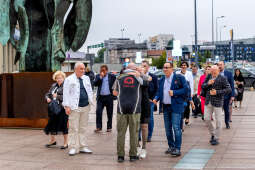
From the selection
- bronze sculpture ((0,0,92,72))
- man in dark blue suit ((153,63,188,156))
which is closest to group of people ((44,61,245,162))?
man in dark blue suit ((153,63,188,156))

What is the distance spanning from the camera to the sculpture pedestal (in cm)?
1217

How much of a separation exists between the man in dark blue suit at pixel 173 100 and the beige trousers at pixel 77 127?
1.54m

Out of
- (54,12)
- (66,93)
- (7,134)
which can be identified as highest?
(54,12)

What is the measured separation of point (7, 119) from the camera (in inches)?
498

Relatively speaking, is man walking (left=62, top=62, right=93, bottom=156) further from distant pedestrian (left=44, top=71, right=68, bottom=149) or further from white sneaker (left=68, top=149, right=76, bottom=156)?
distant pedestrian (left=44, top=71, right=68, bottom=149)

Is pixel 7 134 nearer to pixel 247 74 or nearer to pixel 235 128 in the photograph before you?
pixel 235 128

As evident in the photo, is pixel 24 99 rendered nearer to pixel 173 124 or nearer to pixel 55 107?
pixel 55 107

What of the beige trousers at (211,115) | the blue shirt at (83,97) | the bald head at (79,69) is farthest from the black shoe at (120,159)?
the beige trousers at (211,115)

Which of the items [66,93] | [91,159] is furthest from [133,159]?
[66,93]

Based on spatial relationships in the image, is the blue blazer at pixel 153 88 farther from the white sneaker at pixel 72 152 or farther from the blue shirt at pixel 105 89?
the blue shirt at pixel 105 89

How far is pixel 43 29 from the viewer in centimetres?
1310

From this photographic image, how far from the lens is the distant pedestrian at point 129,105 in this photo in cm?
777

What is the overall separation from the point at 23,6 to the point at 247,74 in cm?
2289

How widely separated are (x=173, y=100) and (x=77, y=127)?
1.93 metres
